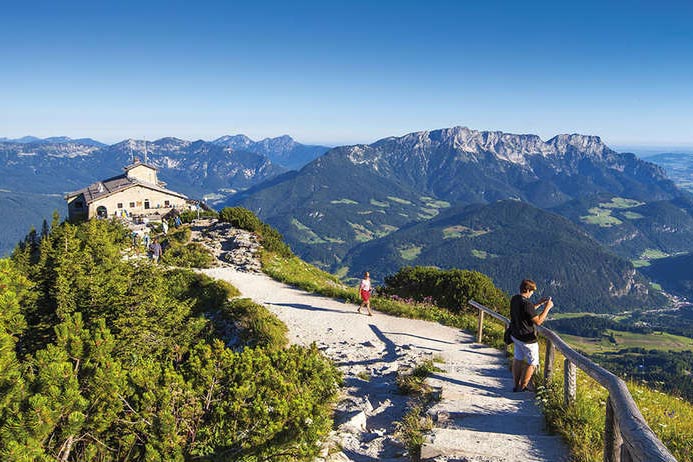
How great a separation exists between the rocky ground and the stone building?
1793 inches

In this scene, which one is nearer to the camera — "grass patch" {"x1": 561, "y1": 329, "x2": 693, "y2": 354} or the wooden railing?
the wooden railing

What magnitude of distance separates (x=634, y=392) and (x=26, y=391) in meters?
11.2

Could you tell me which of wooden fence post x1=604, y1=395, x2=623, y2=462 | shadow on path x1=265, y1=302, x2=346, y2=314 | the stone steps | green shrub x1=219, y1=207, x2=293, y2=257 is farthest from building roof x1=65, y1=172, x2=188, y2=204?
wooden fence post x1=604, y1=395, x2=623, y2=462

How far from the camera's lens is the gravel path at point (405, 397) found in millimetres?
6676

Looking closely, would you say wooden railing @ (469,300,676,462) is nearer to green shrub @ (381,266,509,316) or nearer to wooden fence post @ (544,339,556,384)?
wooden fence post @ (544,339,556,384)

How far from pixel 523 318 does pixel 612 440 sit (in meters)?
4.42

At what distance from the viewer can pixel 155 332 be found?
36.2ft

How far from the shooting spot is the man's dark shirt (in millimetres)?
9297

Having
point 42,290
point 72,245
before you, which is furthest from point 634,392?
point 72,245

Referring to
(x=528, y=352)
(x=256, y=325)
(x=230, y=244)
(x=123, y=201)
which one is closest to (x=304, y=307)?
(x=256, y=325)

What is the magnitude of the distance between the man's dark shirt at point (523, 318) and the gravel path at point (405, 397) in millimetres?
1346

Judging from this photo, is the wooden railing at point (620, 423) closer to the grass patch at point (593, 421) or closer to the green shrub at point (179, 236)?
the grass patch at point (593, 421)

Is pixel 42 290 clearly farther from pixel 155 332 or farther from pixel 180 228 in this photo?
pixel 180 228

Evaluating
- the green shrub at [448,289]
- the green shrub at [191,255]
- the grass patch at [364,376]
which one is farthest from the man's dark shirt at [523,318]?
the green shrub at [191,255]
